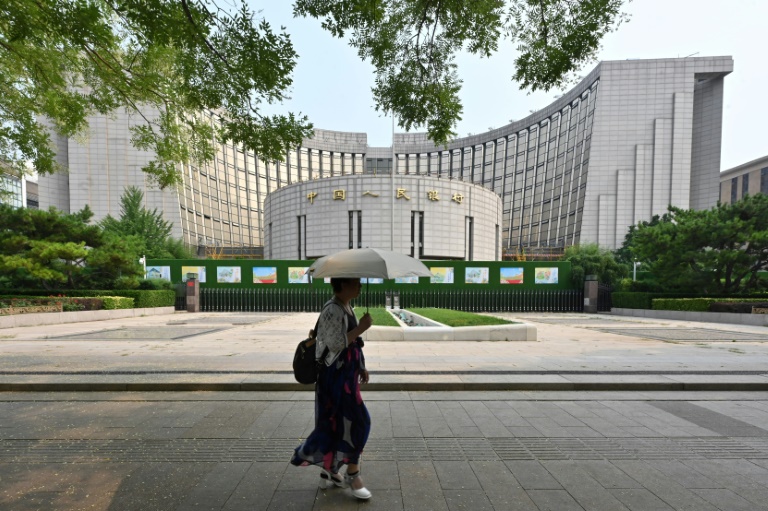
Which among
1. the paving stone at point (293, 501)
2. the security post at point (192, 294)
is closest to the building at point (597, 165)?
the security post at point (192, 294)

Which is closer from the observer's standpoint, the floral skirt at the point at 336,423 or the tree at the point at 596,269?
the floral skirt at the point at 336,423

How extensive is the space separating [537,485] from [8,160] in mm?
12974

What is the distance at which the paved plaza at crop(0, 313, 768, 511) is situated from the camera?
314 cm

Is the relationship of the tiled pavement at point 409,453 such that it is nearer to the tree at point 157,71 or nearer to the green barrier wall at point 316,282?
the tree at point 157,71

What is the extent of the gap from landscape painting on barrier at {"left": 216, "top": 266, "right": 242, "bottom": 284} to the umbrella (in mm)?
24182

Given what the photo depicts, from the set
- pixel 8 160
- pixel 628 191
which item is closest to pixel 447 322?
A: pixel 8 160

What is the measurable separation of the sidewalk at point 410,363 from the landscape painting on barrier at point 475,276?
13546 millimetres

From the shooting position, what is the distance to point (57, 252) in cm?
1858

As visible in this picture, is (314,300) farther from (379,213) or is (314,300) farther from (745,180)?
(745,180)

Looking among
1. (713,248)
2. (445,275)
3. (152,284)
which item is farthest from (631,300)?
(152,284)

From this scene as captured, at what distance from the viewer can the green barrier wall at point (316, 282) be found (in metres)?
25.6

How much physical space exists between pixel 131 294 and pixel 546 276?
26.0 metres

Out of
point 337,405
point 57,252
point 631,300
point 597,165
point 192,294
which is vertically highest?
point 597,165

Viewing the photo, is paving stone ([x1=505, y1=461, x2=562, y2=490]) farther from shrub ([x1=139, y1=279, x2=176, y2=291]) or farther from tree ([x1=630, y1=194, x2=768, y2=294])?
shrub ([x1=139, y1=279, x2=176, y2=291])
